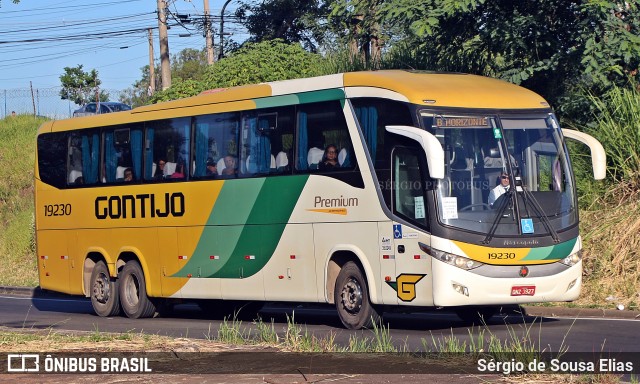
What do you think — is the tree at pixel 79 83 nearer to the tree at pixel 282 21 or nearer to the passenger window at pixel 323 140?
the tree at pixel 282 21

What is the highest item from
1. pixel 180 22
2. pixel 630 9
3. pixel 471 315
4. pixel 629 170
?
pixel 180 22

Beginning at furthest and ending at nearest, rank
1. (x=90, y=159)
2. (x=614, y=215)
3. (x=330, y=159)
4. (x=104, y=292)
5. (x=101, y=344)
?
(x=90, y=159) < (x=104, y=292) < (x=614, y=215) < (x=330, y=159) < (x=101, y=344)

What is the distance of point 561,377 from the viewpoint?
31.3ft

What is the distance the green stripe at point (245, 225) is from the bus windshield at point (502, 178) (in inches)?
111

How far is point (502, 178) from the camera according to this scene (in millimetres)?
15492

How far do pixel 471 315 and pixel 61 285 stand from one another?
929 cm

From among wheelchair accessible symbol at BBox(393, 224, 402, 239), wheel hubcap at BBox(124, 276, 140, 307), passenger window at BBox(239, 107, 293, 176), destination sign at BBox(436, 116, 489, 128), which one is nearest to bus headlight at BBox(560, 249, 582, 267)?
destination sign at BBox(436, 116, 489, 128)

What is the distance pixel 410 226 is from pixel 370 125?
1.65 metres

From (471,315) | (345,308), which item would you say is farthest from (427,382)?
(471,315)

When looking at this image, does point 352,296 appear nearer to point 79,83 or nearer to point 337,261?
point 337,261

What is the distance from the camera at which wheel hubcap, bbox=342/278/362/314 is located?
16.5 metres

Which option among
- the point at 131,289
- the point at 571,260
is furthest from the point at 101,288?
the point at 571,260

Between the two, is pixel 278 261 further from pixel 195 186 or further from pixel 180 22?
pixel 180 22

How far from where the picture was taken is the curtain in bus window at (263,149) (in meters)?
18.1
